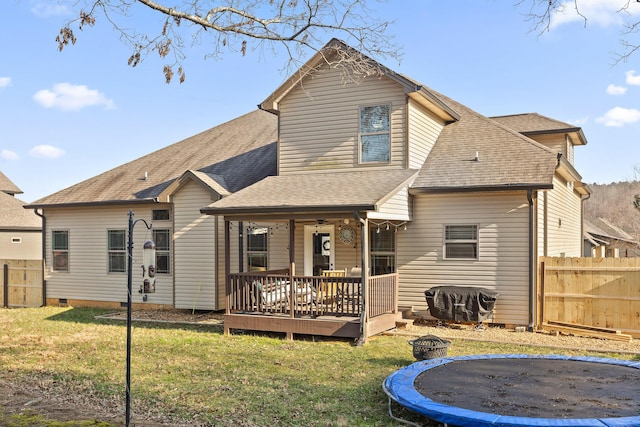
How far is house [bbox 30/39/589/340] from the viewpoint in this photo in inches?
508

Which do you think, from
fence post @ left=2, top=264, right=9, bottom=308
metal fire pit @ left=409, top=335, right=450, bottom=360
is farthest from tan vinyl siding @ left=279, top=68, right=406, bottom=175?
fence post @ left=2, top=264, right=9, bottom=308

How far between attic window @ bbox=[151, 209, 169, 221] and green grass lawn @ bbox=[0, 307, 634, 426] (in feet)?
12.5

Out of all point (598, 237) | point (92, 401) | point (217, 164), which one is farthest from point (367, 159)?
point (598, 237)

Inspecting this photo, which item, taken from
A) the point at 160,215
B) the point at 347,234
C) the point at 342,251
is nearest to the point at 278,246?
the point at 342,251

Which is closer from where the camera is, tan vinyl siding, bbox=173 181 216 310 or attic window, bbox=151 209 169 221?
tan vinyl siding, bbox=173 181 216 310

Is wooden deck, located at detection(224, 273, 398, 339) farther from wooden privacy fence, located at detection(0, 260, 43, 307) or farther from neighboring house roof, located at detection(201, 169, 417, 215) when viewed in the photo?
wooden privacy fence, located at detection(0, 260, 43, 307)

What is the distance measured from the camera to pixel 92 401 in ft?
26.6

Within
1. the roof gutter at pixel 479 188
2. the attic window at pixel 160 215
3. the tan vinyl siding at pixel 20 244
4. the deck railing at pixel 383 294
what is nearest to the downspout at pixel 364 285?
the deck railing at pixel 383 294

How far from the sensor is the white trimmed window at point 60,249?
18812 mm

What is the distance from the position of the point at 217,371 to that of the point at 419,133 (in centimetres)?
828

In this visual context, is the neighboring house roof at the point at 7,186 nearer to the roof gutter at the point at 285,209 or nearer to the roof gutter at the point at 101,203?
the roof gutter at the point at 101,203

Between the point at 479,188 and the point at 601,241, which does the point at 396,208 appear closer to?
the point at 479,188

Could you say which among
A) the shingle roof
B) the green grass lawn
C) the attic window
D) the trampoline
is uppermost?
the shingle roof

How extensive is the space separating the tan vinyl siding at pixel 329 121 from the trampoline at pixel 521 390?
22.7 ft
